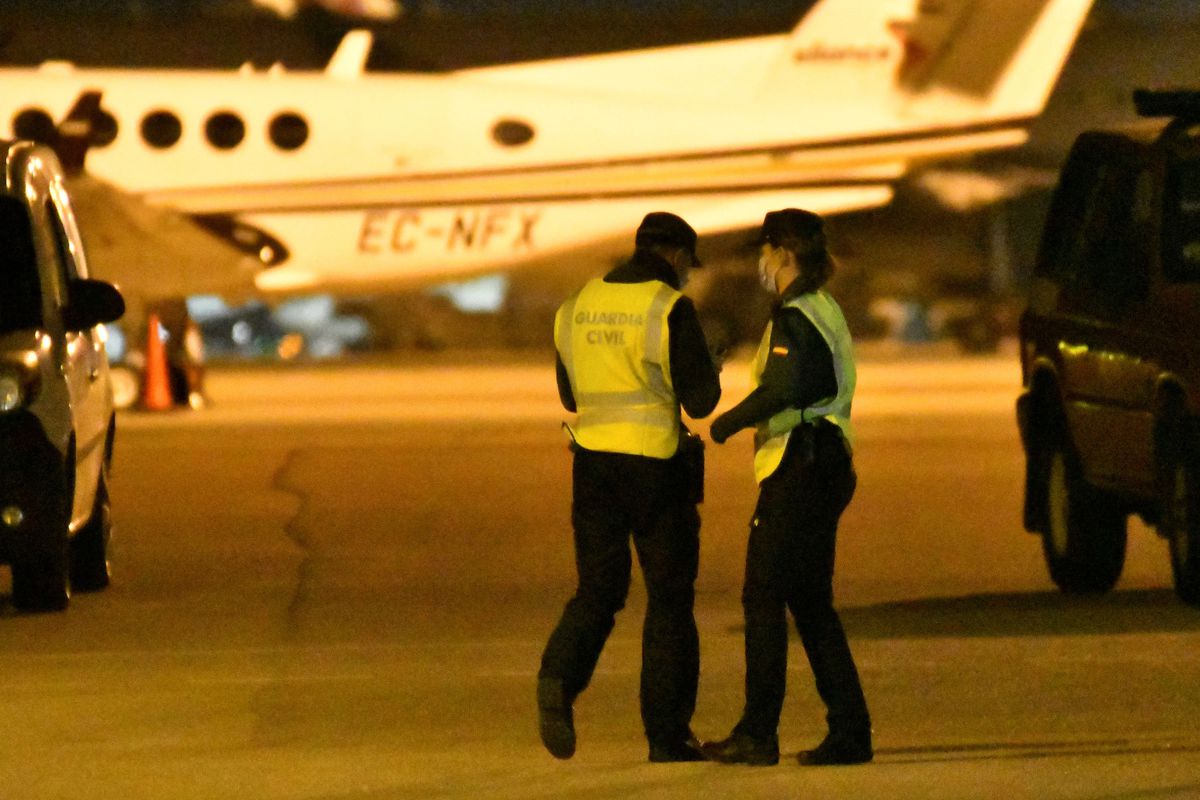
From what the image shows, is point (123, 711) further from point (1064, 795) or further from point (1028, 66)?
point (1028, 66)

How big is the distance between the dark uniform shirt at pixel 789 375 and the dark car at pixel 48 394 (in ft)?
13.1

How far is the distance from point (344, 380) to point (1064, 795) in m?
22.8

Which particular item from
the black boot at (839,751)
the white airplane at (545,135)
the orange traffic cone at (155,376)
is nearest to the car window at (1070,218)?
the black boot at (839,751)

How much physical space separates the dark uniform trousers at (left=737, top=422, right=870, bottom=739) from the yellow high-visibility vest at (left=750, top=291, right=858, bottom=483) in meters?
0.04

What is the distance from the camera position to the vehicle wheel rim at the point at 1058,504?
475 inches

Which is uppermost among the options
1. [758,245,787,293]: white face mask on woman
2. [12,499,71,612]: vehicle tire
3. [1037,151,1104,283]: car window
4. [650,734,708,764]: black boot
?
[758,245,787,293]: white face mask on woman

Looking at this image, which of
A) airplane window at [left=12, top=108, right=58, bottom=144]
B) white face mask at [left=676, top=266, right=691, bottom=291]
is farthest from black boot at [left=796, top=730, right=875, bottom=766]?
airplane window at [left=12, top=108, right=58, bottom=144]

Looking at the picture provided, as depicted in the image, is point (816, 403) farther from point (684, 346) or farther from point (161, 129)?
point (161, 129)

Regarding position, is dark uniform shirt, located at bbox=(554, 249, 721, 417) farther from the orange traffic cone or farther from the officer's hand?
the orange traffic cone

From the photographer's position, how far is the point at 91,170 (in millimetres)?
27734

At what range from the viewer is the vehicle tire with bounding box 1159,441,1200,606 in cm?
1051

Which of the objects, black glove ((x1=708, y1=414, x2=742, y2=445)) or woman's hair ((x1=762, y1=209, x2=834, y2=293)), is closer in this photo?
black glove ((x1=708, y1=414, x2=742, y2=445))

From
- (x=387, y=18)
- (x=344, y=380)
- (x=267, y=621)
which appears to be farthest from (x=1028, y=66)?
(x=267, y=621)

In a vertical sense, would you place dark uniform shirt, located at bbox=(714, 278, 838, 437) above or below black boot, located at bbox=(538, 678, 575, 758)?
above
